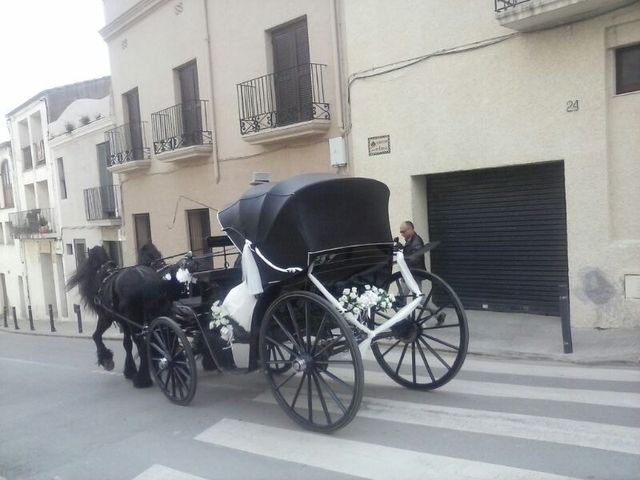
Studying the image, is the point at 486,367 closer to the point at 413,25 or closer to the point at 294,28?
the point at 413,25

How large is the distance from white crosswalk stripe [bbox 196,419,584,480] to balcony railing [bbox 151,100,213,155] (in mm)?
9931

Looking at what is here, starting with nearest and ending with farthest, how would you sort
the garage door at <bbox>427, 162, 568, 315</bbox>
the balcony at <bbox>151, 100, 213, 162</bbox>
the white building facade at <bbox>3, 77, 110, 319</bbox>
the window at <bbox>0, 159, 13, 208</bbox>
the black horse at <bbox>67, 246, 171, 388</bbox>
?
the black horse at <bbox>67, 246, 171, 388</bbox>
the garage door at <bbox>427, 162, 568, 315</bbox>
the balcony at <bbox>151, 100, 213, 162</bbox>
the white building facade at <bbox>3, 77, 110, 319</bbox>
the window at <bbox>0, 159, 13, 208</bbox>

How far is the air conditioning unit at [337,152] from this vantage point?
10.6 metres

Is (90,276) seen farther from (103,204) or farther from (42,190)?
(42,190)

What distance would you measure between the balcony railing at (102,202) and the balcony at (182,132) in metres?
3.85

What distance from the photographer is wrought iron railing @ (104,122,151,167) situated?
53.6 ft

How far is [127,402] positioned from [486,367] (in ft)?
12.9

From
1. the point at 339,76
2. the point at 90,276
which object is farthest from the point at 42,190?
the point at 90,276

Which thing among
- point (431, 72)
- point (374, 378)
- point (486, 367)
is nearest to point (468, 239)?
point (431, 72)

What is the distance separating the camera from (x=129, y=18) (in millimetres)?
16141

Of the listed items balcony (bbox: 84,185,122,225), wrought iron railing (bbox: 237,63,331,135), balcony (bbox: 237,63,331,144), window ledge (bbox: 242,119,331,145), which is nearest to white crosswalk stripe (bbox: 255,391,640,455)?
window ledge (bbox: 242,119,331,145)

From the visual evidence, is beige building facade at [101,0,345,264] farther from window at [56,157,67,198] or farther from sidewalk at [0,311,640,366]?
window at [56,157,67,198]

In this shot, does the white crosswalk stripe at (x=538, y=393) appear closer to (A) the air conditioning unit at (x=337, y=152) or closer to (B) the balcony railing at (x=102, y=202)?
(A) the air conditioning unit at (x=337, y=152)

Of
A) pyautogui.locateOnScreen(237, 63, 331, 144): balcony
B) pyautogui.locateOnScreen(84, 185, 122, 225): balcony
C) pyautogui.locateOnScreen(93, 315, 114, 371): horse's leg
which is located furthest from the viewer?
pyautogui.locateOnScreen(84, 185, 122, 225): balcony
